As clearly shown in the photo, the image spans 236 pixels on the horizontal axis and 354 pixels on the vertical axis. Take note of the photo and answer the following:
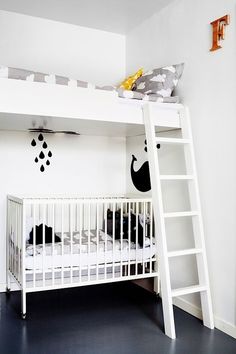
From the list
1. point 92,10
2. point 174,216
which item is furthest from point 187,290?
point 92,10

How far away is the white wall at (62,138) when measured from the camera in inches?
132

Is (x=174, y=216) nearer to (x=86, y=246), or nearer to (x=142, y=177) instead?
(x=86, y=246)

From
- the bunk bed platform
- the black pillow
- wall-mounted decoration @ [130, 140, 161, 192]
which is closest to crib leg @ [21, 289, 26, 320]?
the black pillow

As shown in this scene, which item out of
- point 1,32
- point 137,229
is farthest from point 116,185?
point 1,32

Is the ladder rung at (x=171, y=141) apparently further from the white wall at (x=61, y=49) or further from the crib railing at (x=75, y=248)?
the white wall at (x=61, y=49)

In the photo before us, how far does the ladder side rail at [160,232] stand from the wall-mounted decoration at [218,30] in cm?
63

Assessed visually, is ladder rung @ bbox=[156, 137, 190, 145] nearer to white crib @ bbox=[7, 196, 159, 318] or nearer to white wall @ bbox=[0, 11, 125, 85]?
white crib @ bbox=[7, 196, 159, 318]

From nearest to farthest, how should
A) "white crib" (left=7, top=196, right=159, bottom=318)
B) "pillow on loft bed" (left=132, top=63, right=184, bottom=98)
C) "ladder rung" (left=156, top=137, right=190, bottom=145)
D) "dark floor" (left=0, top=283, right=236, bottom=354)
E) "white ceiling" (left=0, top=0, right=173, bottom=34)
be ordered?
"dark floor" (left=0, top=283, right=236, bottom=354), "ladder rung" (left=156, top=137, right=190, bottom=145), "white crib" (left=7, top=196, right=159, bottom=318), "pillow on loft bed" (left=132, top=63, right=184, bottom=98), "white ceiling" (left=0, top=0, right=173, bottom=34)

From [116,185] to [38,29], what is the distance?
66.7 inches

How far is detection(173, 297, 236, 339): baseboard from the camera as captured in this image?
8.04 ft

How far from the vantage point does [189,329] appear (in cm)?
254

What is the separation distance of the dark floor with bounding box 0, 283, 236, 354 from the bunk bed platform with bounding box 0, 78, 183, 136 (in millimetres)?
1462

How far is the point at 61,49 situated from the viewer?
3533 millimetres

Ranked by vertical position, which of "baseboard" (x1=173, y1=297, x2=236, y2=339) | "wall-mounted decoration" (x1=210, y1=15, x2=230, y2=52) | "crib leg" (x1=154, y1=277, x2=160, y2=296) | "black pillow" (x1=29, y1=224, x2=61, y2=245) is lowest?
"baseboard" (x1=173, y1=297, x2=236, y2=339)
